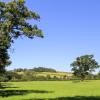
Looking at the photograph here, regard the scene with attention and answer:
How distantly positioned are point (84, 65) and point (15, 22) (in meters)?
147

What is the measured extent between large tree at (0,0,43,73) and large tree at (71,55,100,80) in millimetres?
141144

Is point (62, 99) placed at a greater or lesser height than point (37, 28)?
lesser

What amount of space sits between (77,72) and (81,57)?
977 cm

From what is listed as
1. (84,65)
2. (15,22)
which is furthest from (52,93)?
(84,65)

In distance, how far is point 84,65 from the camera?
190 m

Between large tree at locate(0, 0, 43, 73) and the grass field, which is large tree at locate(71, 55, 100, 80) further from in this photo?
large tree at locate(0, 0, 43, 73)

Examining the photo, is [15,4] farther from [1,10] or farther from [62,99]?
[62,99]

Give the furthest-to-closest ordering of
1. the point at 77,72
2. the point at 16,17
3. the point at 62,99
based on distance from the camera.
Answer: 1. the point at 77,72
2. the point at 16,17
3. the point at 62,99

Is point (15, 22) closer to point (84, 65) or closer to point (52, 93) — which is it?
point (52, 93)

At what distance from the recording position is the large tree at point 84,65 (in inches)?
7313

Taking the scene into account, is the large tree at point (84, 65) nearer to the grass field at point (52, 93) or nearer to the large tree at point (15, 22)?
the grass field at point (52, 93)

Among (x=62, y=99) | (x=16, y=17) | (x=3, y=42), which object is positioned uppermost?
(x=16, y=17)

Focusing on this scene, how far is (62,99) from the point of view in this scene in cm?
4156

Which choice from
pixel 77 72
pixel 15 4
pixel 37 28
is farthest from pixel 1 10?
pixel 77 72
